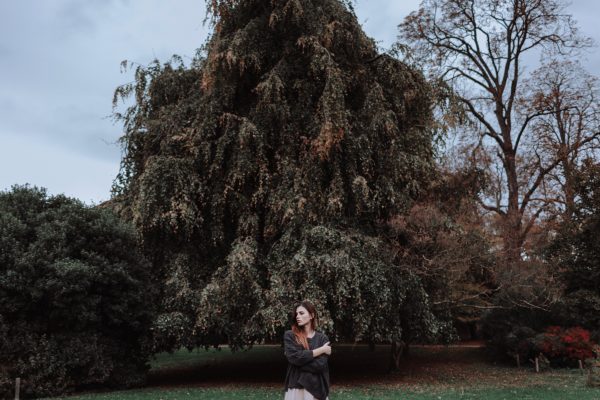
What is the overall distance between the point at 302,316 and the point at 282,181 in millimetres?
9923

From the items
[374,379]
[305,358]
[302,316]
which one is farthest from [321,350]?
[374,379]

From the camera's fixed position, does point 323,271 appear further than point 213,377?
No

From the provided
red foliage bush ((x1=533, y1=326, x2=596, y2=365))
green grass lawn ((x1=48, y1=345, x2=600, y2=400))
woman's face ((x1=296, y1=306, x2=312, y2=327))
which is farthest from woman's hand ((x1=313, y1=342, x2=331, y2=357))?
red foliage bush ((x1=533, y1=326, x2=596, y2=365))

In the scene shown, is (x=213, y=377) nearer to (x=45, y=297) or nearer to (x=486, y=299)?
(x=45, y=297)

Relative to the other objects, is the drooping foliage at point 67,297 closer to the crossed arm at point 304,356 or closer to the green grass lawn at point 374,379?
the green grass lawn at point 374,379

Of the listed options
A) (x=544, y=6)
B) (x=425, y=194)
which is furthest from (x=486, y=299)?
(x=544, y=6)

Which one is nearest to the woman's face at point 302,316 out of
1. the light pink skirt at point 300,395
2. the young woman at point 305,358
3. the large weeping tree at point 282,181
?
the young woman at point 305,358

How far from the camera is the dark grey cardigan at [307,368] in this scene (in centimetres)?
479

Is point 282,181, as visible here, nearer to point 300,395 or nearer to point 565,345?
point 300,395

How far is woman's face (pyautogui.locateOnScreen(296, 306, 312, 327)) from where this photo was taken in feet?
16.1

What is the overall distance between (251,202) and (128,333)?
15.5 feet

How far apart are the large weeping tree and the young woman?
26.1ft

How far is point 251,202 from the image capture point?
15.0 m

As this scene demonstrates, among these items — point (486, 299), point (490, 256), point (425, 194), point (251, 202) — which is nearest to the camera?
point (251, 202)
